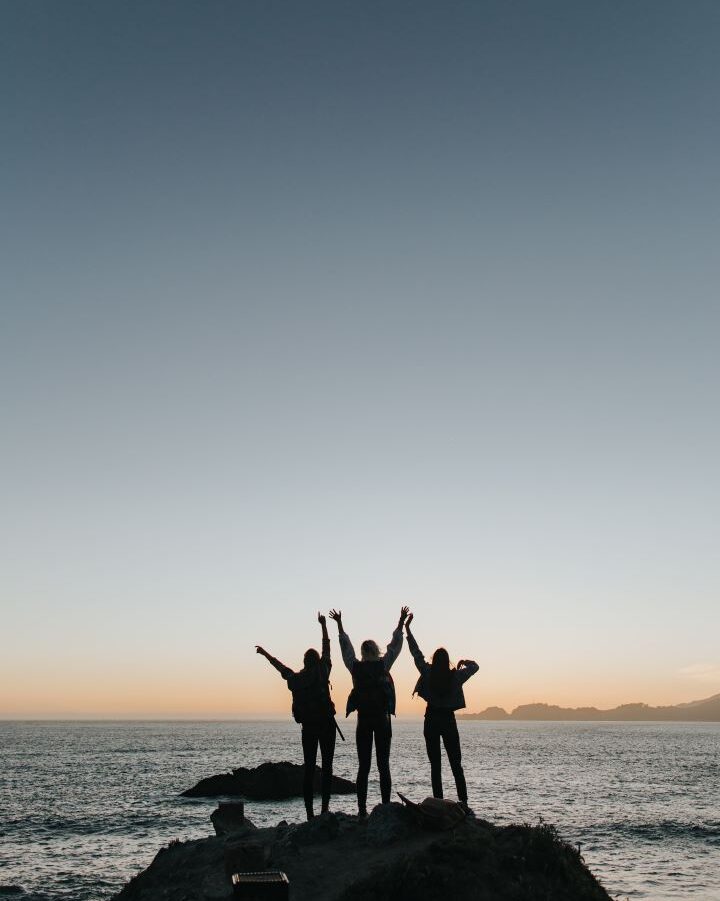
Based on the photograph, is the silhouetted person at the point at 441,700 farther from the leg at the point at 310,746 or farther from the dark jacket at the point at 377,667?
the leg at the point at 310,746

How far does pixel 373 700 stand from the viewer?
456 inches

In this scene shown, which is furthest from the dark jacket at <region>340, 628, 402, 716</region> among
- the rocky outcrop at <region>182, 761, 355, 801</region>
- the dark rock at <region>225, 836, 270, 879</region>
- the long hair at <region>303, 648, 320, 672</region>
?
the rocky outcrop at <region>182, 761, 355, 801</region>

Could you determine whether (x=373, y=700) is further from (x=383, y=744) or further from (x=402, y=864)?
(x=402, y=864)

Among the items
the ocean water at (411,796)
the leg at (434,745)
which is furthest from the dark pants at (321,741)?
the ocean water at (411,796)

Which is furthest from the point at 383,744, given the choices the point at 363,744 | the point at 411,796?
the point at 411,796

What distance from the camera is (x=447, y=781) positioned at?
57469 millimetres

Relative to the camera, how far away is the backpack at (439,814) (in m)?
11.1

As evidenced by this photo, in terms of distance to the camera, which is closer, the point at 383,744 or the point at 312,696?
the point at 383,744

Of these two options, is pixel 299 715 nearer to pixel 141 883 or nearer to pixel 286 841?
pixel 286 841

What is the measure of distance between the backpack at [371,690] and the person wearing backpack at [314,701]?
2.73 ft

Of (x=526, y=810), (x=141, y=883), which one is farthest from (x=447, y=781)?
(x=141, y=883)

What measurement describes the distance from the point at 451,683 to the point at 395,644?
111cm

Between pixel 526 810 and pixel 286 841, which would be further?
pixel 526 810

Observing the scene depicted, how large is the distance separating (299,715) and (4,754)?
101 metres
